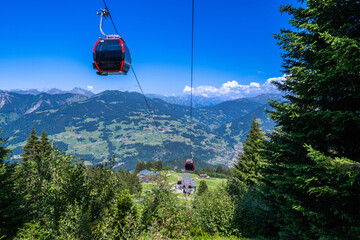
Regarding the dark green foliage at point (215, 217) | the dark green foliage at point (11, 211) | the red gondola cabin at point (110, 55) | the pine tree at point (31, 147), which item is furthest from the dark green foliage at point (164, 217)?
the pine tree at point (31, 147)

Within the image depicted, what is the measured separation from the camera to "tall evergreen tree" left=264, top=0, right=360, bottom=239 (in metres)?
5.90

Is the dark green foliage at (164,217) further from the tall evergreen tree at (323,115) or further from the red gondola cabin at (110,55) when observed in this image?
the red gondola cabin at (110,55)

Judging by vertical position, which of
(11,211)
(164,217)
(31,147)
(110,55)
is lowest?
(31,147)

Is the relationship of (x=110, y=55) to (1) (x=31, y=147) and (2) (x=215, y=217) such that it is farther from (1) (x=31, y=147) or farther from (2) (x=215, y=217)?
(1) (x=31, y=147)

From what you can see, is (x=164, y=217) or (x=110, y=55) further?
(x=164, y=217)

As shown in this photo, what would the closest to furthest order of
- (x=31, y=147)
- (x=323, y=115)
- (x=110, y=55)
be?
(x=323, y=115) < (x=110, y=55) < (x=31, y=147)

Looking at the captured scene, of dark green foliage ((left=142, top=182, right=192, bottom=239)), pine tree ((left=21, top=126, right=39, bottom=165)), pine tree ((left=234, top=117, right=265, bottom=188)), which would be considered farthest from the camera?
pine tree ((left=21, top=126, right=39, bottom=165))

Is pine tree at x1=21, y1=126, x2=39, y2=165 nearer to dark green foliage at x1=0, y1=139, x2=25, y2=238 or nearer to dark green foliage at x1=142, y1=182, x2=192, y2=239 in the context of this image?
dark green foliage at x1=0, y1=139, x2=25, y2=238

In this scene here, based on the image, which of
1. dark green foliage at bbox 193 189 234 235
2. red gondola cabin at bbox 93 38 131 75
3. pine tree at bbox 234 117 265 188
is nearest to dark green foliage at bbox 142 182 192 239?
dark green foliage at bbox 193 189 234 235

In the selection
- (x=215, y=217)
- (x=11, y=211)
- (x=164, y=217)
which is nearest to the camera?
(x=164, y=217)

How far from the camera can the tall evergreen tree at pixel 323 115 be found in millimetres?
5902

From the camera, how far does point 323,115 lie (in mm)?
6859

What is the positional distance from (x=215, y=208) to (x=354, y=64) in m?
11.8

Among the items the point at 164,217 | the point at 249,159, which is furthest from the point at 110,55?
the point at 249,159
